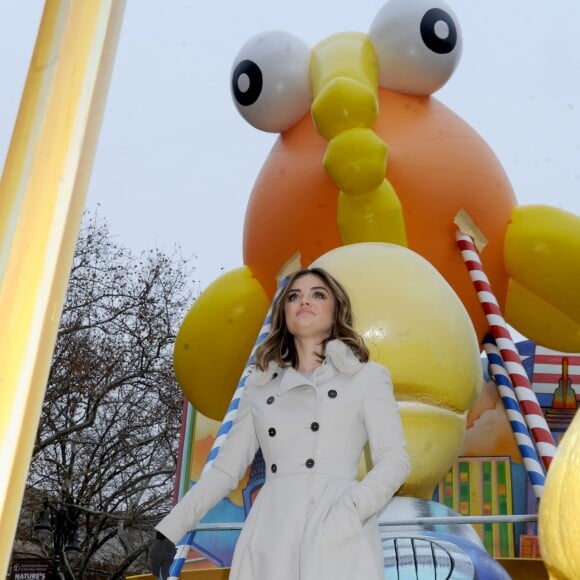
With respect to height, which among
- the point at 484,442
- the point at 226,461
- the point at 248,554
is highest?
the point at 484,442

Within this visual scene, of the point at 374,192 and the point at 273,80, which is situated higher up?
the point at 273,80

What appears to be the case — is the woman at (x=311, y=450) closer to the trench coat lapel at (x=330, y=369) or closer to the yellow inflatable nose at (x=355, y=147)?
the trench coat lapel at (x=330, y=369)

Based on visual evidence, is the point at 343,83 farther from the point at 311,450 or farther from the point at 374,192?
the point at 311,450

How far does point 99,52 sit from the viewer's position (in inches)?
12.7

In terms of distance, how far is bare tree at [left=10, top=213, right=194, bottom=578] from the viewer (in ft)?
37.8

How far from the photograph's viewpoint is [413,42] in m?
5.16

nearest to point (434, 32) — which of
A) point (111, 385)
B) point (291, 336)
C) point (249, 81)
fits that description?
point (249, 81)

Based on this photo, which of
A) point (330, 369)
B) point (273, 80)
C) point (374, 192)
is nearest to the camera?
point (330, 369)

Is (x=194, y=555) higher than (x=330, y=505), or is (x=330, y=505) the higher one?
(x=194, y=555)

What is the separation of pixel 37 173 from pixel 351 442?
176 centimetres

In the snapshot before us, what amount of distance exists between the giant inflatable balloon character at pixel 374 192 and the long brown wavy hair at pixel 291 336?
201 cm

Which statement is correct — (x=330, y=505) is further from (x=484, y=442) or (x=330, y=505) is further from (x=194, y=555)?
(x=194, y=555)

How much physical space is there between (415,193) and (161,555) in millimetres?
3339

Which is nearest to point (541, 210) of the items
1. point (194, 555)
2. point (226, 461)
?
point (226, 461)
